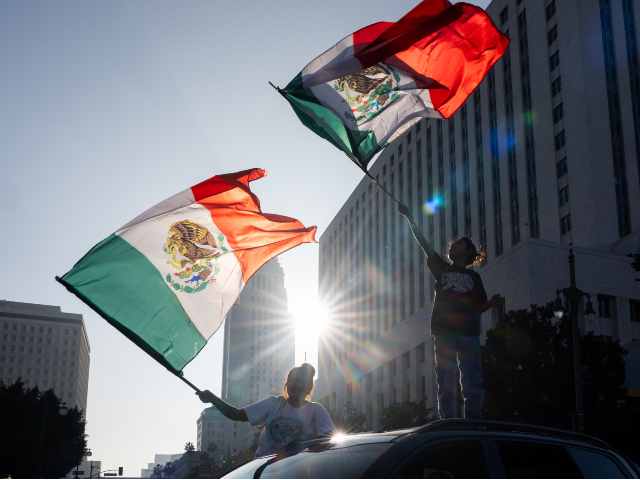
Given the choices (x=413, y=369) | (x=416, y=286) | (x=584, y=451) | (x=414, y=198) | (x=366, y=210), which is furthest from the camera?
(x=366, y=210)

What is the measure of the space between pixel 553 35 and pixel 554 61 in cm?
203

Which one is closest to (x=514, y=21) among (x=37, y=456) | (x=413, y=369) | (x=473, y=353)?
(x=413, y=369)

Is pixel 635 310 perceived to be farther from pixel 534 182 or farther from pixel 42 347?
pixel 42 347

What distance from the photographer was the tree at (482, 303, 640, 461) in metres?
22.2

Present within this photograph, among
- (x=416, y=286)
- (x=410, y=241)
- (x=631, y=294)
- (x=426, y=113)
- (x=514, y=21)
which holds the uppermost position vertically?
(x=514, y=21)

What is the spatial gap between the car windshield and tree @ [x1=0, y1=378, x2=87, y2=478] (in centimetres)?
4436

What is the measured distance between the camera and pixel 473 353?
19.0 feet

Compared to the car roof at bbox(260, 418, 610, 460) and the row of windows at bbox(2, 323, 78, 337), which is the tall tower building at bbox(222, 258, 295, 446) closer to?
the row of windows at bbox(2, 323, 78, 337)

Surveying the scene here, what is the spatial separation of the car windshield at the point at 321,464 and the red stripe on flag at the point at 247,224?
4.79 meters

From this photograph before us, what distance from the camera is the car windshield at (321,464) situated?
10.6 feet

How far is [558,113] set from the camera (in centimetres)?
4616

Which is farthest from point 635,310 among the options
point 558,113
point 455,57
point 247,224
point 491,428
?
point 491,428

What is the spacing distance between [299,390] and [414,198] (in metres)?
62.2

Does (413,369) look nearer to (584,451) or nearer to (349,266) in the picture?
(349,266)
